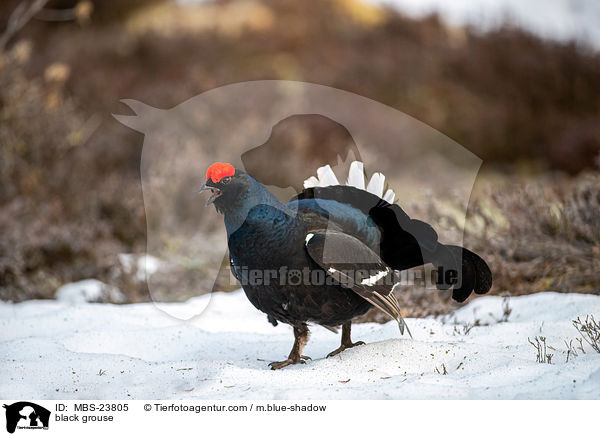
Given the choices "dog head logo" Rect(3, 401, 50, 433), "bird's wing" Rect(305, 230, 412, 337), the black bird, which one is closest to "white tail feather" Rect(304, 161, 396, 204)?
the black bird

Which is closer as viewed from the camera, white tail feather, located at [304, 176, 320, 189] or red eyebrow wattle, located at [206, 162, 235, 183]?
red eyebrow wattle, located at [206, 162, 235, 183]

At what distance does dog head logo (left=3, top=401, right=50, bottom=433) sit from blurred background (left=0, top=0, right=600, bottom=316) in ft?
5.65

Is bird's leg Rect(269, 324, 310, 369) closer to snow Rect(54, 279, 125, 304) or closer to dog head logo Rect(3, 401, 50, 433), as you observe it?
dog head logo Rect(3, 401, 50, 433)

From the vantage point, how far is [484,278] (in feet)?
7.29

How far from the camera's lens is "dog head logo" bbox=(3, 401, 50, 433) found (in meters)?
1.64

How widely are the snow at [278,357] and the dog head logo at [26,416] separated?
0.09 meters

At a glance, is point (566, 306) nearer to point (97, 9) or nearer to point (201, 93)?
point (201, 93)

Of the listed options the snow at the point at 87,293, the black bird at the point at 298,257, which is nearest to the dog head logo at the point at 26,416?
the black bird at the point at 298,257

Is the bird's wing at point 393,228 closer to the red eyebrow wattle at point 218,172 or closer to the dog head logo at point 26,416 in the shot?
the red eyebrow wattle at point 218,172

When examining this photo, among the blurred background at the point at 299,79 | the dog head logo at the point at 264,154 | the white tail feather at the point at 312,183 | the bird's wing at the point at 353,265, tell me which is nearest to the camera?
the bird's wing at the point at 353,265

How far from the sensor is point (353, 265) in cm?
190

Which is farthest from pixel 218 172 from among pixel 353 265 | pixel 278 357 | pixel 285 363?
pixel 278 357

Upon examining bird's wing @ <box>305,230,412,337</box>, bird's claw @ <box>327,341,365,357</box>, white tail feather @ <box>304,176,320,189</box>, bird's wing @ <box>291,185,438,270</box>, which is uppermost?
white tail feather @ <box>304,176,320,189</box>

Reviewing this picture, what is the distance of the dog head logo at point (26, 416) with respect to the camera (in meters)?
1.64
